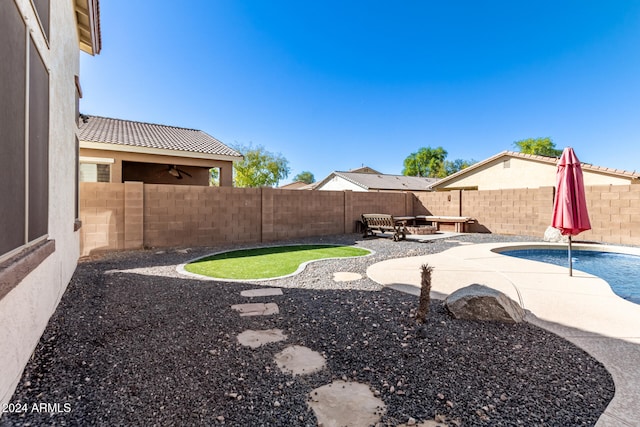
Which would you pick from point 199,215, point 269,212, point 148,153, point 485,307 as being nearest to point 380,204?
point 269,212

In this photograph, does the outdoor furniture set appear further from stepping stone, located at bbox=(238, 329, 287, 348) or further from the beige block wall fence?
stepping stone, located at bbox=(238, 329, 287, 348)

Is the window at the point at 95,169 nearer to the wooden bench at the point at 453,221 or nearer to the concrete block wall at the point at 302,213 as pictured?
the concrete block wall at the point at 302,213

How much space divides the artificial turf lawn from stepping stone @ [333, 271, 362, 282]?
1130 millimetres

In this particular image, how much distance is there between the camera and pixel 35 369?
2.67m

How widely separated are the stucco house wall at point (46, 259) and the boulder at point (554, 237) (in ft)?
49.6

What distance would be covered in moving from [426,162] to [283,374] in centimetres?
6695

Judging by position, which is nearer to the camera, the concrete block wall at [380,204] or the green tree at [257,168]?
the concrete block wall at [380,204]

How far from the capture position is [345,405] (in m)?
2.31

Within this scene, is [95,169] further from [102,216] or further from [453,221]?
[453,221]

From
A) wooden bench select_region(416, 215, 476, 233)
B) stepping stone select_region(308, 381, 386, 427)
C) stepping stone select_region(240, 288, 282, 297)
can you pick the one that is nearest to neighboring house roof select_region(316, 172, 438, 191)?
wooden bench select_region(416, 215, 476, 233)

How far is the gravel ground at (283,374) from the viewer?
220 cm

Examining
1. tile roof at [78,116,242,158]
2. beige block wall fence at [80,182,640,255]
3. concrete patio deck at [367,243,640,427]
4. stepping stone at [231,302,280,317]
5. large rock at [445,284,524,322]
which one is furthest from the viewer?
tile roof at [78,116,242,158]

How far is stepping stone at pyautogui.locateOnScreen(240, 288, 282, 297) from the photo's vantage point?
506 centimetres

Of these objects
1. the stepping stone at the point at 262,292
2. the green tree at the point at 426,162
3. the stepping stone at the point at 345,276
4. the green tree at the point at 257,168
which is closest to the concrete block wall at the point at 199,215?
the stepping stone at the point at 345,276
